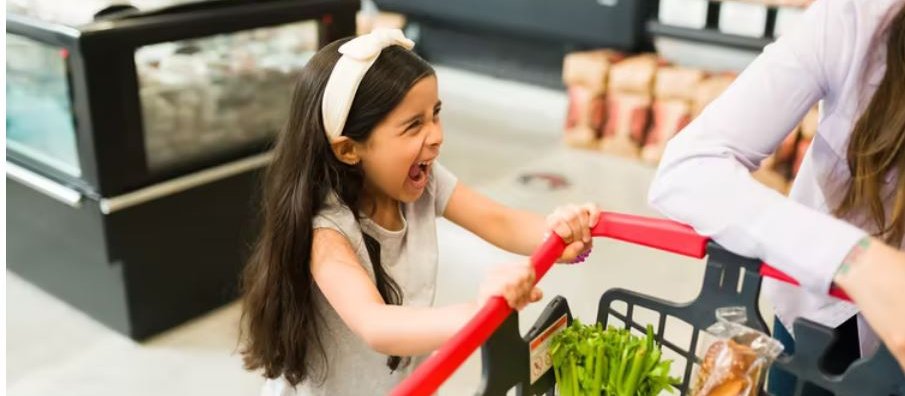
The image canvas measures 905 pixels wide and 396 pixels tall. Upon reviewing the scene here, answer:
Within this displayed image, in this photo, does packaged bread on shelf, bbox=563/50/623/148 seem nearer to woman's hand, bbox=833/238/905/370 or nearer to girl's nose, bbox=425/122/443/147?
girl's nose, bbox=425/122/443/147

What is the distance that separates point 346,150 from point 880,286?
0.62 metres

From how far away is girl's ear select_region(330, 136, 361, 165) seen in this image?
1082 millimetres

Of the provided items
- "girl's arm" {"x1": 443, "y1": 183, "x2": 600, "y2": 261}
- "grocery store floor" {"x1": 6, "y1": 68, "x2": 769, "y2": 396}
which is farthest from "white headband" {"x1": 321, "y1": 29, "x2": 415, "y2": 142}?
"grocery store floor" {"x1": 6, "y1": 68, "x2": 769, "y2": 396}

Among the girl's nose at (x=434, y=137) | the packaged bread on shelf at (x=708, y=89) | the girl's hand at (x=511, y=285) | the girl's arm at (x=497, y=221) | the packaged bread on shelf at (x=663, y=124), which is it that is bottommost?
the packaged bread on shelf at (x=663, y=124)

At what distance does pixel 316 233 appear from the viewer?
1.07 metres

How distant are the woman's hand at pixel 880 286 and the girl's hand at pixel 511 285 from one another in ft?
0.91

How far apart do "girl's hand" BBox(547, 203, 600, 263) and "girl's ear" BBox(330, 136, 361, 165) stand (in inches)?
10.5

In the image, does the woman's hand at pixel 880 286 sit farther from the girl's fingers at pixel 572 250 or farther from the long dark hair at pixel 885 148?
Result: the girl's fingers at pixel 572 250

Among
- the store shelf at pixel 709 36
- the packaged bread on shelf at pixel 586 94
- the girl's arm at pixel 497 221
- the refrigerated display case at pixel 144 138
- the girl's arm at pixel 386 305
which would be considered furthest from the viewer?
the packaged bread on shelf at pixel 586 94

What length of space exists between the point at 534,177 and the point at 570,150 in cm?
39

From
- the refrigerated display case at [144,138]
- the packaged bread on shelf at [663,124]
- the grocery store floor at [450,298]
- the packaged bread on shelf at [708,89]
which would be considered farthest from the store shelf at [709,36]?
the refrigerated display case at [144,138]

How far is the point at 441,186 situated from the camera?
1.23 m

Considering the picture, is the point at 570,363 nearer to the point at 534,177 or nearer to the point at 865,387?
the point at 865,387

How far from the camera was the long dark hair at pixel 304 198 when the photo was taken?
3.47ft
